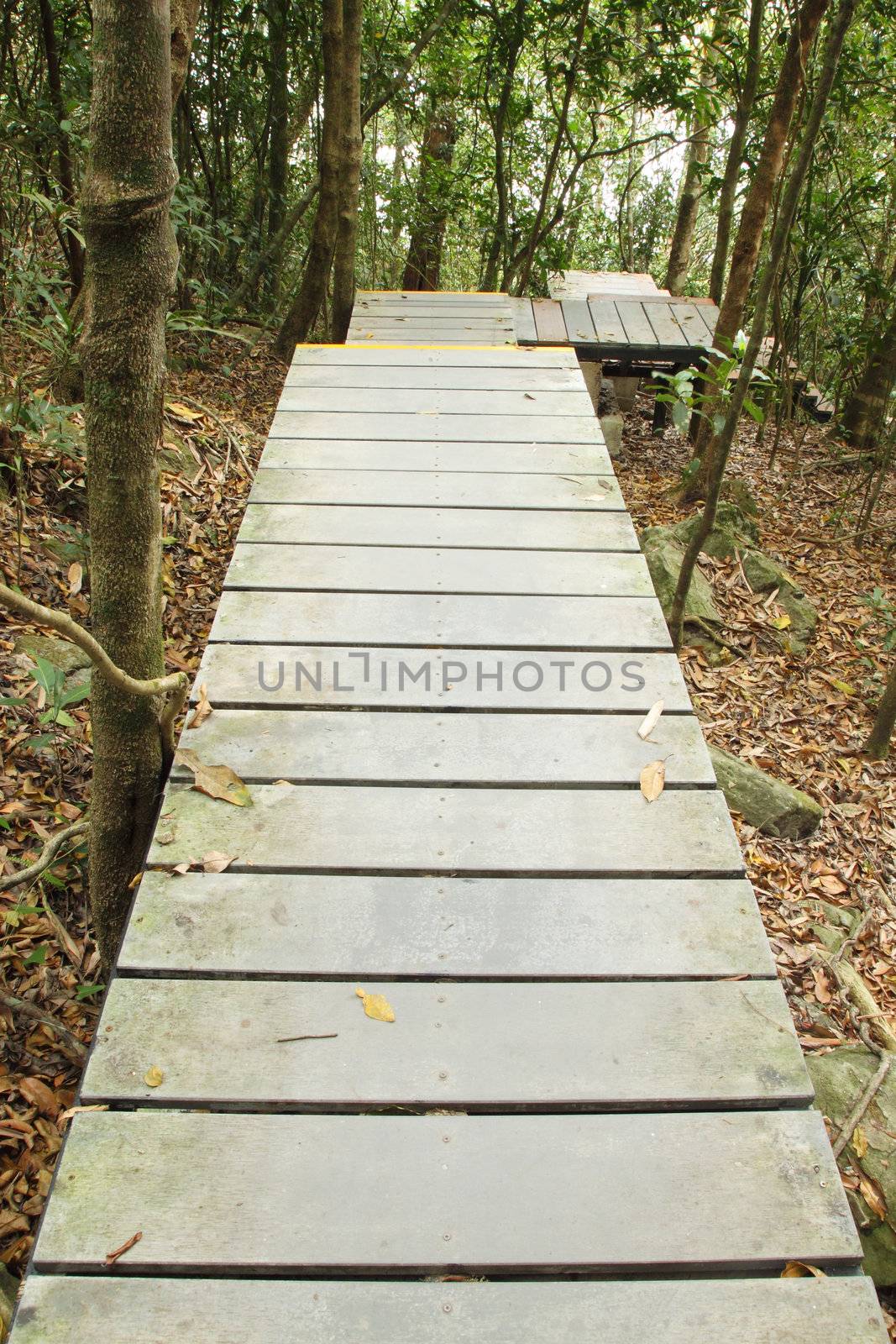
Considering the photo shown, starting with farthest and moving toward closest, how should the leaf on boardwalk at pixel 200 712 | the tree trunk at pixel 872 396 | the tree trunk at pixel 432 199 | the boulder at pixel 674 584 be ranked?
the tree trunk at pixel 432 199
the tree trunk at pixel 872 396
the boulder at pixel 674 584
the leaf on boardwalk at pixel 200 712

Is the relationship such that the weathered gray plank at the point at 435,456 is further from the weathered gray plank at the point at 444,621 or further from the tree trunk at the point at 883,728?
the tree trunk at the point at 883,728

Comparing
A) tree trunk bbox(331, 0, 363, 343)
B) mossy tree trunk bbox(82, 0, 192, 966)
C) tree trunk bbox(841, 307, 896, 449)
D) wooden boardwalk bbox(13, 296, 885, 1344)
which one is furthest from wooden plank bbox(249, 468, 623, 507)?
tree trunk bbox(841, 307, 896, 449)

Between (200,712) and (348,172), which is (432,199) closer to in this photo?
(348,172)

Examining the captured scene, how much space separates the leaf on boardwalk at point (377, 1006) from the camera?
1.80m

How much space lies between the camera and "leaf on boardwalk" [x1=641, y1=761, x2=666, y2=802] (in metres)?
2.29

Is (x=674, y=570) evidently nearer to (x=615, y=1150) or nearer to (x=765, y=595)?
(x=765, y=595)

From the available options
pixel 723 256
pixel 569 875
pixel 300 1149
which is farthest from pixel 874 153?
pixel 300 1149

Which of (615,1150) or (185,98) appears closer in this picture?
(615,1150)

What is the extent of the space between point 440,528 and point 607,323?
3.71m

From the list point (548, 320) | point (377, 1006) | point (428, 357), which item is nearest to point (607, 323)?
point (548, 320)

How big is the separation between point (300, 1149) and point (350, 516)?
210cm

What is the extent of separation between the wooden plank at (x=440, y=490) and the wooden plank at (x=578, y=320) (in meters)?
2.87

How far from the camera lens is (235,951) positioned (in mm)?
1895

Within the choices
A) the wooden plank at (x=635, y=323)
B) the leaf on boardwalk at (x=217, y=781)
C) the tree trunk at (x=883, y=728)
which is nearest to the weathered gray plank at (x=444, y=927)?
the leaf on boardwalk at (x=217, y=781)
